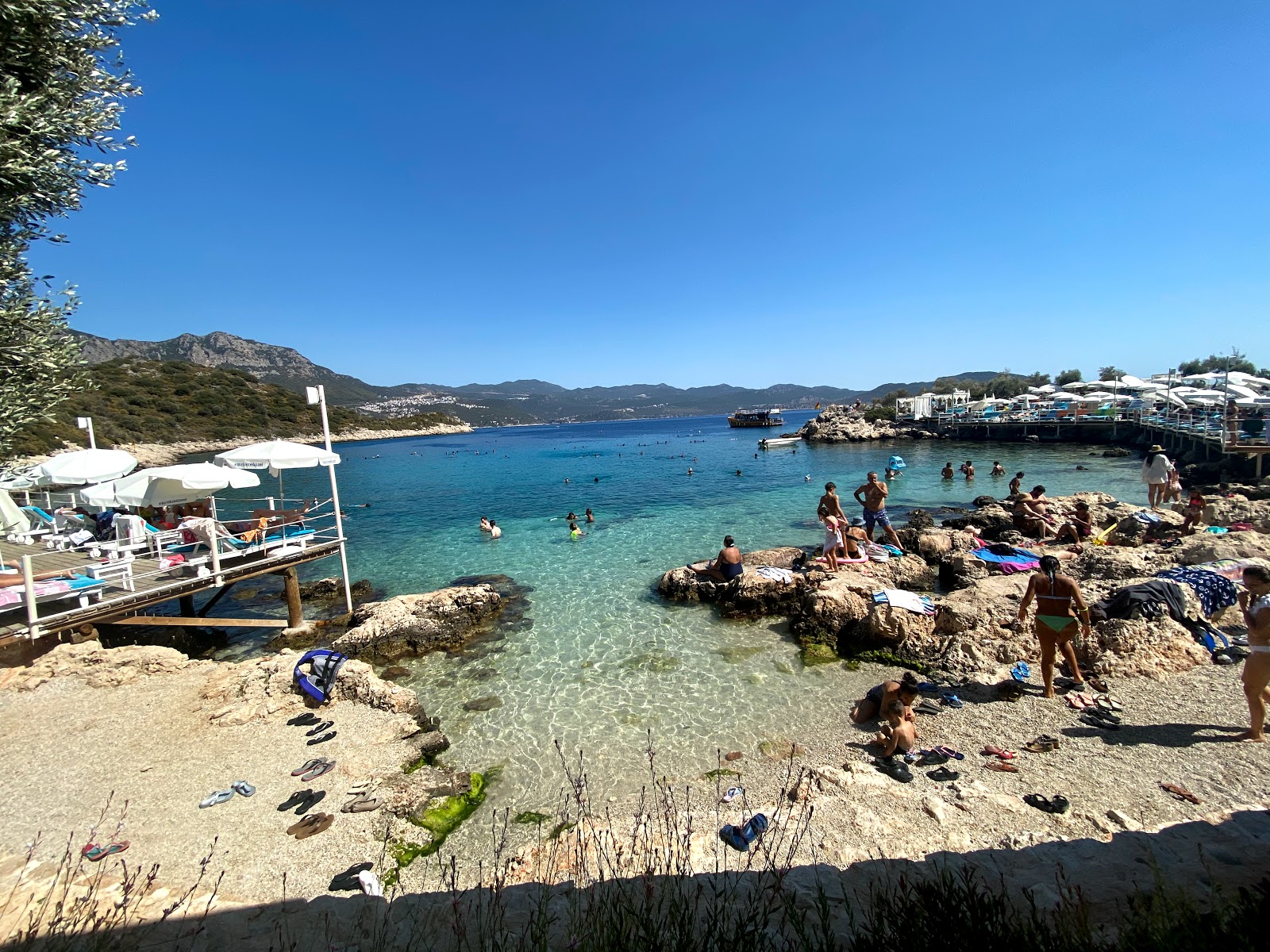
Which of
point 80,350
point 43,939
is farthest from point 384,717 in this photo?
point 80,350

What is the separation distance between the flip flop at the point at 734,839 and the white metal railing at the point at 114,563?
1112cm

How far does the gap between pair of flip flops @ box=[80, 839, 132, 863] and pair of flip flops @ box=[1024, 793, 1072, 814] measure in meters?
9.12

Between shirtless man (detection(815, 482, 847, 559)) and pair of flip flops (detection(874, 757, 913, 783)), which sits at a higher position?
shirtless man (detection(815, 482, 847, 559))

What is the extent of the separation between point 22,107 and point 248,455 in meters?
8.27

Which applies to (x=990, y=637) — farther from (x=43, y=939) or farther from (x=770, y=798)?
(x=43, y=939)

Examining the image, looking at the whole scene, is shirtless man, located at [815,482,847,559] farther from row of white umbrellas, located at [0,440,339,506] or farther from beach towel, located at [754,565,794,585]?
row of white umbrellas, located at [0,440,339,506]

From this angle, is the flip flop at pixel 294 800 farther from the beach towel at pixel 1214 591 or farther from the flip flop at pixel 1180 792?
the beach towel at pixel 1214 591

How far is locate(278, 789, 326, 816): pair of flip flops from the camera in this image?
19.4 feet

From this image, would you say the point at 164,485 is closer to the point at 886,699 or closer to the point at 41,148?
the point at 41,148

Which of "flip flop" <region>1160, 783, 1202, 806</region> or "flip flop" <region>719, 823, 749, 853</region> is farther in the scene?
"flip flop" <region>1160, 783, 1202, 806</region>

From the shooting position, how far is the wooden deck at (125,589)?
9203mm

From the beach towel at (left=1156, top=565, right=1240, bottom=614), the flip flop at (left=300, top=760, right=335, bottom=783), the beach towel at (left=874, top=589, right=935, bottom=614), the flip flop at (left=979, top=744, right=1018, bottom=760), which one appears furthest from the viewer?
the beach towel at (left=874, top=589, right=935, bottom=614)

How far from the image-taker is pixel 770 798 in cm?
601

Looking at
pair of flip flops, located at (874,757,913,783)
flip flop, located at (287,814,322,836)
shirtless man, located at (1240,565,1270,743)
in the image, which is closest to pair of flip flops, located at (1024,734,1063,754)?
pair of flip flops, located at (874,757,913,783)
